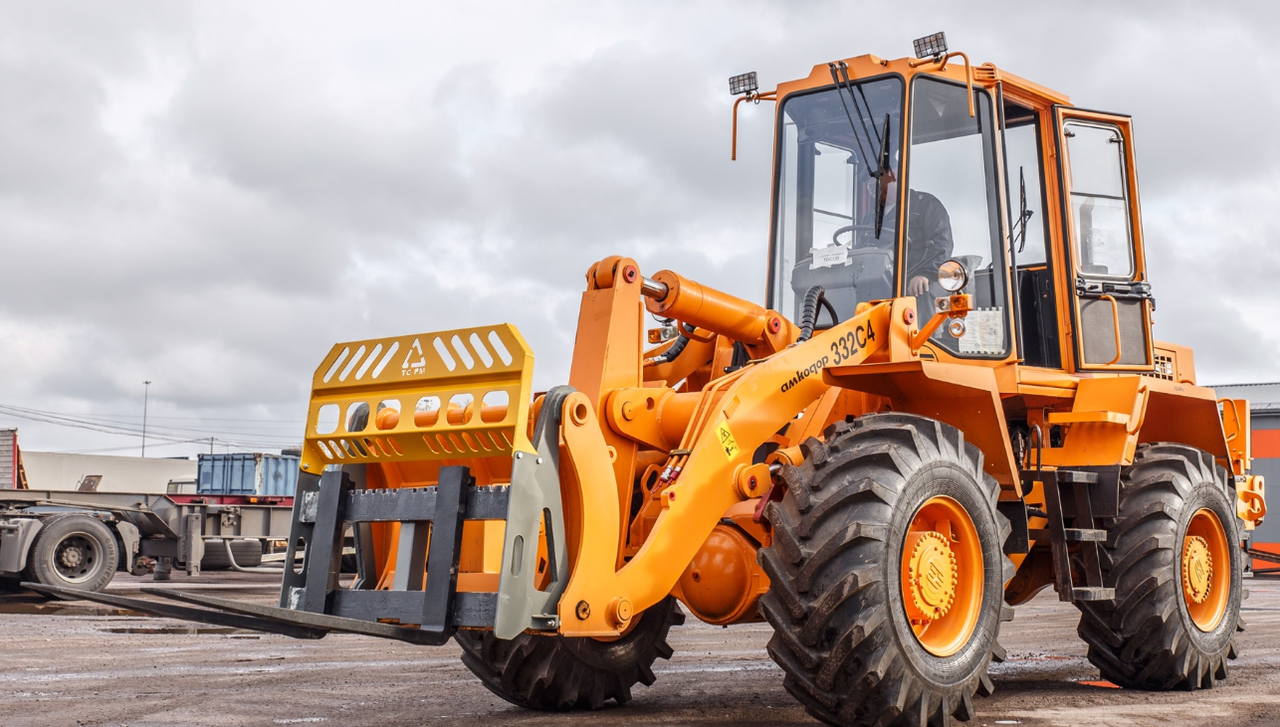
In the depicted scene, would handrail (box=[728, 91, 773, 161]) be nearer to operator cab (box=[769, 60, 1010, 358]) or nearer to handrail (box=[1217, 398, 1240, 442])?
operator cab (box=[769, 60, 1010, 358])

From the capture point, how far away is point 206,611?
16.6 ft

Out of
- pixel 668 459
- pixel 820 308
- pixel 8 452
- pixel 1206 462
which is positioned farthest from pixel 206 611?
pixel 8 452

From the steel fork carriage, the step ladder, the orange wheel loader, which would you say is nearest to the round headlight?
the orange wheel loader

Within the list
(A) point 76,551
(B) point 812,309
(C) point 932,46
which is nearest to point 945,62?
(C) point 932,46

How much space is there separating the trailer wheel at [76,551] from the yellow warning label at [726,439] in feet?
44.1

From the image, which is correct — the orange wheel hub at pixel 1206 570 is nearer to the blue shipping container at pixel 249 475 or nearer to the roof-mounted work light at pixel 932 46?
the roof-mounted work light at pixel 932 46

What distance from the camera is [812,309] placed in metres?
Result: 7.65

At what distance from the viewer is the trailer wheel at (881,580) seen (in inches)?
223

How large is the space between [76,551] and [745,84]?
1298 cm

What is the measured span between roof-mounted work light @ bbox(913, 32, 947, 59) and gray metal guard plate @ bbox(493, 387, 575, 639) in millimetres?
3560

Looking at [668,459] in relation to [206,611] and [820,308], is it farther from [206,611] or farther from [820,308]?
[206,611]

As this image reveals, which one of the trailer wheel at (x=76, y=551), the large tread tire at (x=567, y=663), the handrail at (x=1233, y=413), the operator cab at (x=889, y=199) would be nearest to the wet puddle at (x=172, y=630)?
the trailer wheel at (x=76, y=551)

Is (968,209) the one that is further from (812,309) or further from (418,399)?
(418,399)

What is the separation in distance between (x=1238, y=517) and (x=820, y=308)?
3696mm
